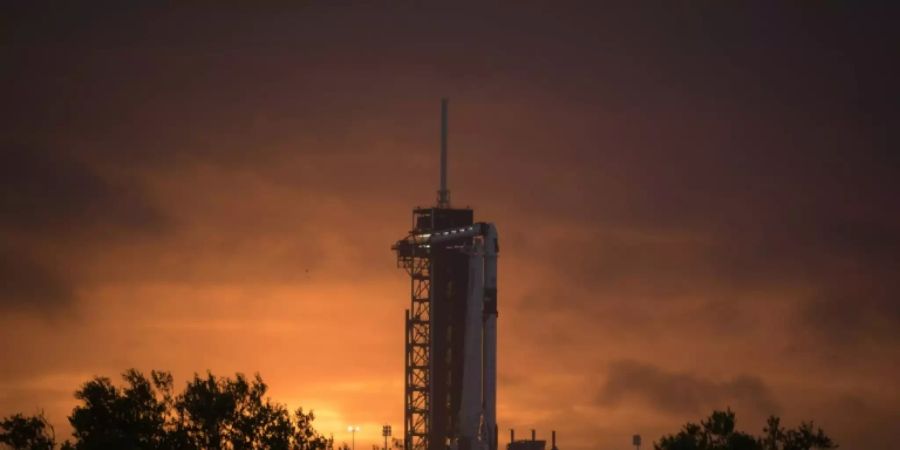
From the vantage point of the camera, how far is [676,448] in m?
146

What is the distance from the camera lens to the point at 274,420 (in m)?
141

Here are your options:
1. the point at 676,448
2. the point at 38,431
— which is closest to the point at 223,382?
the point at 38,431

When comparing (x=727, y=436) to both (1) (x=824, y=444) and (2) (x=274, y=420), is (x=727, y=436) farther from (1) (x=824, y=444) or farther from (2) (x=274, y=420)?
(2) (x=274, y=420)

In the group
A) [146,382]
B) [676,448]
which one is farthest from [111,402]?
[676,448]

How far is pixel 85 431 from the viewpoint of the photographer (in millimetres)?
142250

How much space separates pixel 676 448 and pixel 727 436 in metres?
5.07

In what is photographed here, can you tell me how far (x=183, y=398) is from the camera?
460ft

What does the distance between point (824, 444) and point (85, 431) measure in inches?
1853

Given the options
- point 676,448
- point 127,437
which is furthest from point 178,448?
point 676,448

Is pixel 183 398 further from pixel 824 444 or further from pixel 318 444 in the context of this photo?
pixel 824 444

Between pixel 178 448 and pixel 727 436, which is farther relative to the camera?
pixel 727 436

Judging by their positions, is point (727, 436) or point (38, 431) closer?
point (38, 431)

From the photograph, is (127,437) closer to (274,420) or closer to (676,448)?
(274,420)

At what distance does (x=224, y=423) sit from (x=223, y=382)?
3.73 metres
